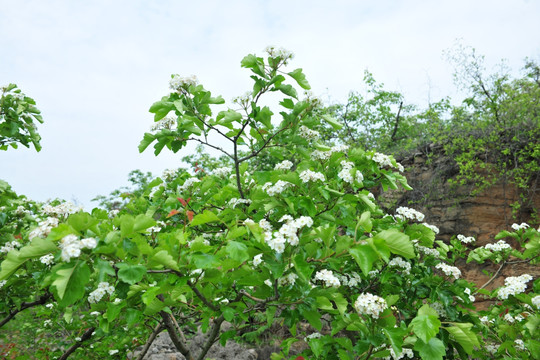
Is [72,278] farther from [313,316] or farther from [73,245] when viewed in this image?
[313,316]

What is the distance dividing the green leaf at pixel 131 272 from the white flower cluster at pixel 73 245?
0.14m

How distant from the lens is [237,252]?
1.57m

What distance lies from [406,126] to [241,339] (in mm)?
7070

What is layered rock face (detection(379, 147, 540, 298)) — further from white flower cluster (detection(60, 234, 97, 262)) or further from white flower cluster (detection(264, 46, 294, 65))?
white flower cluster (detection(60, 234, 97, 262))

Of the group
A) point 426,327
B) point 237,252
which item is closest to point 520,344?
point 426,327

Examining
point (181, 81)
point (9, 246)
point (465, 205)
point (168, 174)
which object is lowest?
point (9, 246)

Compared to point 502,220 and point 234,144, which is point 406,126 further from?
point 234,144

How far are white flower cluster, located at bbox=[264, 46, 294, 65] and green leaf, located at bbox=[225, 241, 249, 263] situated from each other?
4.24ft

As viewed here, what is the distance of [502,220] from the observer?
675 centimetres

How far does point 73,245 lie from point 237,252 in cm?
59

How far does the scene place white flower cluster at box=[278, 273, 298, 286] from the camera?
5.79 ft

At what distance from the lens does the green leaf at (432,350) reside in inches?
71.6

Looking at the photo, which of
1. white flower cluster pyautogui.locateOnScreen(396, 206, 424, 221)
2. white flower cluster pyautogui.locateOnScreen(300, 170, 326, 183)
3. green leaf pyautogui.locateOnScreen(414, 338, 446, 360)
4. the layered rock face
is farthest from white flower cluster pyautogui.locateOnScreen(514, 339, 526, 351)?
the layered rock face

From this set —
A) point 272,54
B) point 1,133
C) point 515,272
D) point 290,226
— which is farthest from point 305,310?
point 515,272
